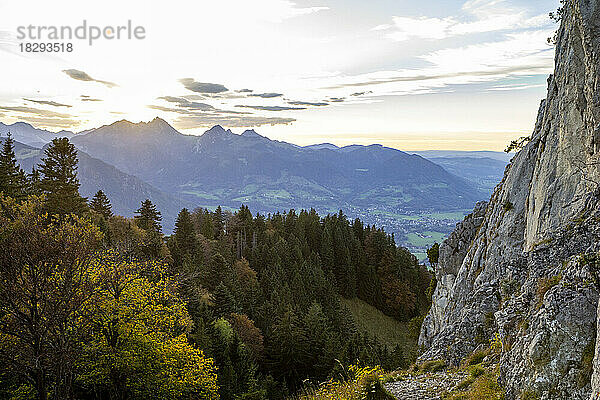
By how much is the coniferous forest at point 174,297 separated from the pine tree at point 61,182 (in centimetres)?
19

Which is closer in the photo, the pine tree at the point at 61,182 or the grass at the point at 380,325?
the pine tree at the point at 61,182

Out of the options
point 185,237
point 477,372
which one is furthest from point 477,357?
point 185,237

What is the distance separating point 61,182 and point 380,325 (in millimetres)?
67518

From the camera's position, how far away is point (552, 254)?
13969 mm

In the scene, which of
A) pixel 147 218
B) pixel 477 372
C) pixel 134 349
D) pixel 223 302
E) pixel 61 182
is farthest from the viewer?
pixel 147 218

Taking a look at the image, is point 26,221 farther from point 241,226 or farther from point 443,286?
point 241,226

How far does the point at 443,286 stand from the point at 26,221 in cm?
3897

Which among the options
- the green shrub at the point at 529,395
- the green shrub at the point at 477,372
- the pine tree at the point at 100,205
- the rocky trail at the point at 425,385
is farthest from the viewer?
the pine tree at the point at 100,205

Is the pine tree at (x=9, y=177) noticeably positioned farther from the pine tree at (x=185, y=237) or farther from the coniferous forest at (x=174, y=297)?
the pine tree at (x=185, y=237)

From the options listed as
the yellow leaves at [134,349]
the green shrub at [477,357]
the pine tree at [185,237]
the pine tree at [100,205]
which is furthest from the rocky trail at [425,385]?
the pine tree at [100,205]

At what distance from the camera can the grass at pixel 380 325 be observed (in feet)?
244

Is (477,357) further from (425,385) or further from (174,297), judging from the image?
(174,297)

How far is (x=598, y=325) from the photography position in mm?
9062

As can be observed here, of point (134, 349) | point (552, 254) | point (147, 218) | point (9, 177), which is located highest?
point (9, 177)
